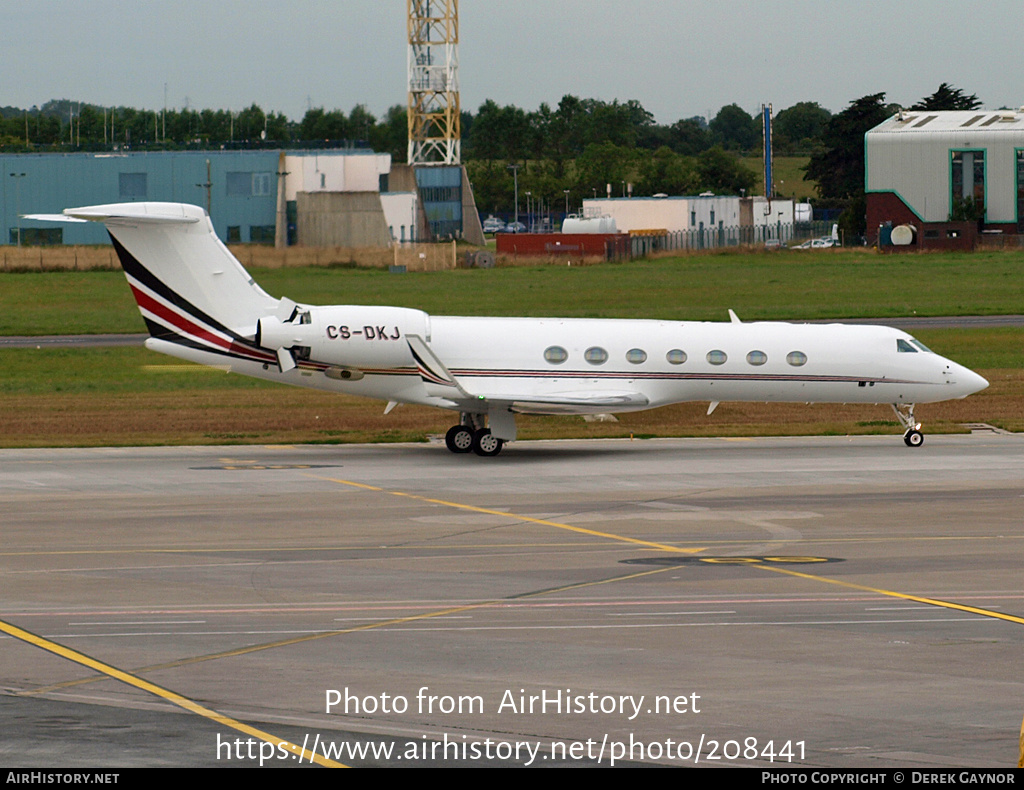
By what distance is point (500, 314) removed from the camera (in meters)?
71.4

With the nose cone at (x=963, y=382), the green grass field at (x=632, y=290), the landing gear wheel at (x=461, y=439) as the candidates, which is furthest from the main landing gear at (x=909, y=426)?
the green grass field at (x=632, y=290)

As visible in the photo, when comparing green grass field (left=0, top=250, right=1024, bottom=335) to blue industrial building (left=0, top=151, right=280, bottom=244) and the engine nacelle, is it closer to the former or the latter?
blue industrial building (left=0, top=151, right=280, bottom=244)

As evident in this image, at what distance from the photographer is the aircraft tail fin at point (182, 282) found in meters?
34.2

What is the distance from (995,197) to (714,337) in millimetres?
91016

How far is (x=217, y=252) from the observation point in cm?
3475

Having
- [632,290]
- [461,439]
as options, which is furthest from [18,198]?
[461,439]

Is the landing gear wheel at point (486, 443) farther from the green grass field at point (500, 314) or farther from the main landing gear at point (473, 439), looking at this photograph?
the green grass field at point (500, 314)

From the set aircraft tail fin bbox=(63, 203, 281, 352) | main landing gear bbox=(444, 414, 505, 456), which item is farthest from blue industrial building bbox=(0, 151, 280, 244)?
main landing gear bbox=(444, 414, 505, 456)

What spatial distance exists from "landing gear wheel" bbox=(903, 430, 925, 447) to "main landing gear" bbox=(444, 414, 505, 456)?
10.1m

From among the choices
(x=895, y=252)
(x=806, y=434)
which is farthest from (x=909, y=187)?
(x=806, y=434)

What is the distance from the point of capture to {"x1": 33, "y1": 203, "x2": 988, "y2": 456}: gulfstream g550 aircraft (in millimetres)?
33750

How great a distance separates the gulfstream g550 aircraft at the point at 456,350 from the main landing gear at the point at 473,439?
1.5 inches

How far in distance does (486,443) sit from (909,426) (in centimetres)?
1074

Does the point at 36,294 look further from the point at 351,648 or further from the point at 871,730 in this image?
the point at 871,730
